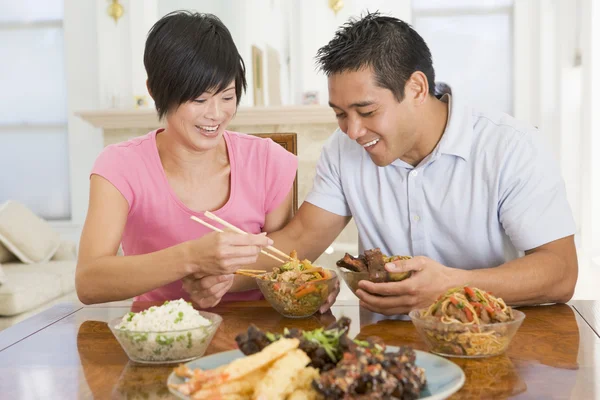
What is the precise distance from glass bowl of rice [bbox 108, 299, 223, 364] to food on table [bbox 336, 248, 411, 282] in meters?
0.39

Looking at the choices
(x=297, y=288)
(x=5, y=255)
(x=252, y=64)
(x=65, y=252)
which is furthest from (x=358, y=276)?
(x=65, y=252)

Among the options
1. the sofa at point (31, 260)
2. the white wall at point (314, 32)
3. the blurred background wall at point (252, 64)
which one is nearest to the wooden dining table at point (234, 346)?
the sofa at point (31, 260)

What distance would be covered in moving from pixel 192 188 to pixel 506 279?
947 millimetres

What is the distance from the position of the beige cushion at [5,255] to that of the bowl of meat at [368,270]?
13.4 feet

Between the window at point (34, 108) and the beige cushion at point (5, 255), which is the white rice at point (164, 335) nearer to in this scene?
the beige cushion at point (5, 255)

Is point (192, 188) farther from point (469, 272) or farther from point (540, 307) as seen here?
point (540, 307)

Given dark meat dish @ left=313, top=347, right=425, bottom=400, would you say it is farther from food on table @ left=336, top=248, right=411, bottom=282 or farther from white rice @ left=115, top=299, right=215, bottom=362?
food on table @ left=336, top=248, right=411, bottom=282

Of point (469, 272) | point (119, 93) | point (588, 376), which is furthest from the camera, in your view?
point (119, 93)

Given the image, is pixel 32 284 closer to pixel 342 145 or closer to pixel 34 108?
pixel 34 108

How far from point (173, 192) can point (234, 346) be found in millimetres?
771

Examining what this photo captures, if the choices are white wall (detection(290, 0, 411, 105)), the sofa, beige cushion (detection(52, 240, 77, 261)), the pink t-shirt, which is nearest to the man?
the pink t-shirt

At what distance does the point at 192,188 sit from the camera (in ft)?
7.24

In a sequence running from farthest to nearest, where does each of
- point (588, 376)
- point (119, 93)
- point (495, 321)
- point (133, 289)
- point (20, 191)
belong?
point (20, 191) → point (119, 93) → point (133, 289) → point (495, 321) → point (588, 376)

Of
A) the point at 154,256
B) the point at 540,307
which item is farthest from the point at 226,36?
the point at 540,307
